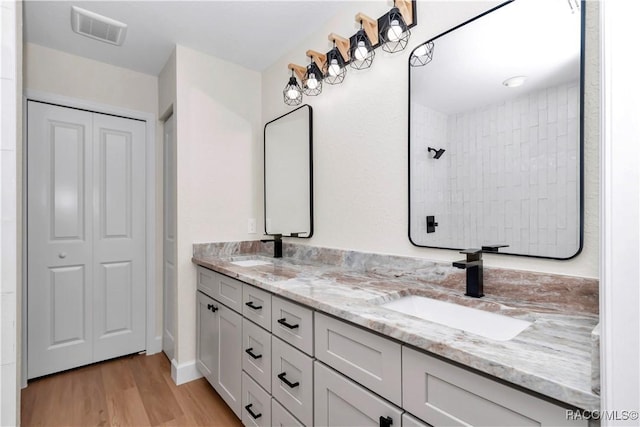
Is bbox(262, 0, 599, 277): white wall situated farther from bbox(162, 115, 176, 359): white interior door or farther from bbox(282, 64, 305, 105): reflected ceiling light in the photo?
bbox(162, 115, 176, 359): white interior door

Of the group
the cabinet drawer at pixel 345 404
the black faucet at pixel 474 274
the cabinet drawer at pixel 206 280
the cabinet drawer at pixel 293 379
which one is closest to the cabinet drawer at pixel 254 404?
the cabinet drawer at pixel 293 379

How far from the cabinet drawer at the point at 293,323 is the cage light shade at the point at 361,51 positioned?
1.29 meters

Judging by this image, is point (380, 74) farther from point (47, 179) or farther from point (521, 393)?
point (47, 179)

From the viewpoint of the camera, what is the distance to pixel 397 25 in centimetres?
147

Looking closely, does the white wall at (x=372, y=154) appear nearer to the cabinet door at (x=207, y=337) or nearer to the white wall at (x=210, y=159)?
the white wall at (x=210, y=159)

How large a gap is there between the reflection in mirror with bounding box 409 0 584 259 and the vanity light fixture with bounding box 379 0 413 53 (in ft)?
0.39

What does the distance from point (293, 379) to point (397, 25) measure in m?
1.64

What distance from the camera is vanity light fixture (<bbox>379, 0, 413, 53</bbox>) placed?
4.86 feet

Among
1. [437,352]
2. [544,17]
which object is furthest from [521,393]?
[544,17]

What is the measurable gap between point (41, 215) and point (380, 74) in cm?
260

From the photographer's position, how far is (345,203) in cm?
195

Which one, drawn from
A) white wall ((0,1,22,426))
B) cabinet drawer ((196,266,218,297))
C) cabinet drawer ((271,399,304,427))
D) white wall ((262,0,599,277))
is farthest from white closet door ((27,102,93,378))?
cabinet drawer ((271,399,304,427))

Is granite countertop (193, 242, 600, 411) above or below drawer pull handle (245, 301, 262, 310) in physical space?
above

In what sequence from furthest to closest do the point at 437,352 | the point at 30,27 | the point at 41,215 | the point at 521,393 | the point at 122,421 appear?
1. the point at 41,215
2. the point at 30,27
3. the point at 122,421
4. the point at 437,352
5. the point at 521,393
